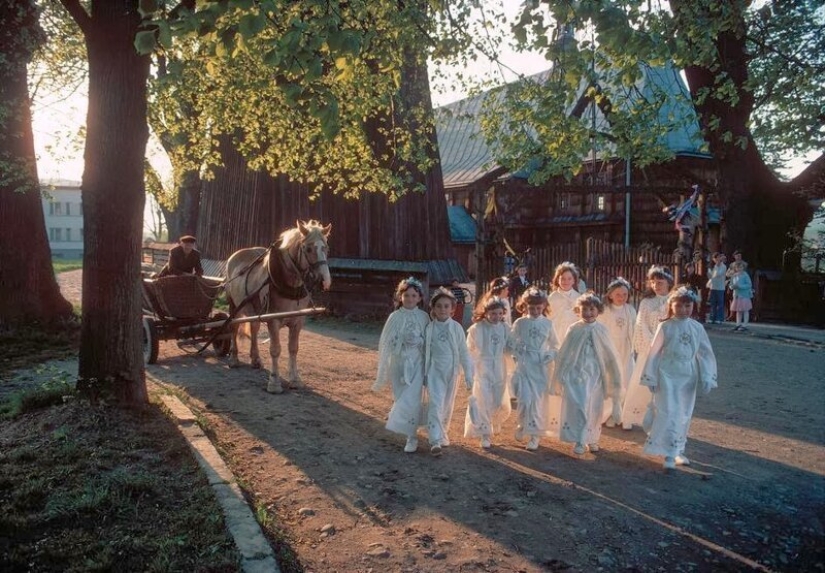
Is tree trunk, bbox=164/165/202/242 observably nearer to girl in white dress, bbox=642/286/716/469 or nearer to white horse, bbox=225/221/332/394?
white horse, bbox=225/221/332/394

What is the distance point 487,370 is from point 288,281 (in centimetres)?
343

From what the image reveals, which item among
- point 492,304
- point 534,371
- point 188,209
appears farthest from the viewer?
point 188,209

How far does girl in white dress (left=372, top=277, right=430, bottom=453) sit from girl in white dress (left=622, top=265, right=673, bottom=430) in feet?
8.29

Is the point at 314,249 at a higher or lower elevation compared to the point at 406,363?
higher

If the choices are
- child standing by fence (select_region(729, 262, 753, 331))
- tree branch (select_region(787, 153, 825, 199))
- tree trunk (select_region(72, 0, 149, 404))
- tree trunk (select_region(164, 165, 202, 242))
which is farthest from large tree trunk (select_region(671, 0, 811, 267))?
tree trunk (select_region(164, 165, 202, 242))

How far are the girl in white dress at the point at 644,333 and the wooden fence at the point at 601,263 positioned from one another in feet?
29.5

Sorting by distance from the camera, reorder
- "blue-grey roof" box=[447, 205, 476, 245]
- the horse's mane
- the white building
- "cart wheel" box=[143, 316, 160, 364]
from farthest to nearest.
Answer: the white building < "blue-grey roof" box=[447, 205, 476, 245] < "cart wheel" box=[143, 316, 160, 364] < the horse's mane

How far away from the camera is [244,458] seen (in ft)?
18.6

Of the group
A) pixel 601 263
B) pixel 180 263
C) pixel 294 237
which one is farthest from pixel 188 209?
pixel 294 237

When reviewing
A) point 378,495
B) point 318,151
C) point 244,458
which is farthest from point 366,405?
point 318,151

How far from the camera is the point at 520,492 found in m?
5.00

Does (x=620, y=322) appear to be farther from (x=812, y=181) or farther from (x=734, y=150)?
(x=812, y=181)

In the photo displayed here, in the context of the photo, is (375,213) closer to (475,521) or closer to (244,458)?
(244,458)

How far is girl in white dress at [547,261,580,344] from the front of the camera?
27.1 ft
